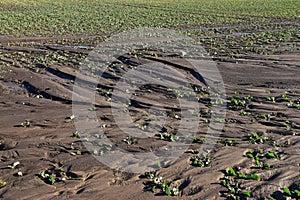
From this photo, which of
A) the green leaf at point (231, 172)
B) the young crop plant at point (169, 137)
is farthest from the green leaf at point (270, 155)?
the young crop plant at point (169, 137)

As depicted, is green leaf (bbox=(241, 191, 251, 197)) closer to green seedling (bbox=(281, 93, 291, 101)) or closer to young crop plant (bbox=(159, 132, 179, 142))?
young crop plant (bbox=(159, 132, 179, 142))

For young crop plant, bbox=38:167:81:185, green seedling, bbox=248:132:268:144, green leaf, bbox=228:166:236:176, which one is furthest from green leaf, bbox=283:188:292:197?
young crop plant, bbox=38:167:81:185

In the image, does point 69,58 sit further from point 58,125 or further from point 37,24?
point 37,24

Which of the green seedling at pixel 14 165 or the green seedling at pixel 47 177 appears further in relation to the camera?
the green seedling at pixel 14 165

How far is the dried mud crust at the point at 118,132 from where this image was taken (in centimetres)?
758

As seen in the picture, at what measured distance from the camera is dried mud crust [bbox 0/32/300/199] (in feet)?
24.9

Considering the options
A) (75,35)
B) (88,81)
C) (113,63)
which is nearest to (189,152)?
(88,81)

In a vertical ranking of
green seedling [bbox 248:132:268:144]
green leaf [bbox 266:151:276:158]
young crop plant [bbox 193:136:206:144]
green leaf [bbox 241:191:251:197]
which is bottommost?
green leaf [bbox 241:191:251:197]

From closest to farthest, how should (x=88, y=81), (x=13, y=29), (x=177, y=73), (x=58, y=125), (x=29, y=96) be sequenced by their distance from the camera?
(x=58, y=125) < (x=29, y=96) < (x=88, y=81) < (x=177, y=73) < (x=13, y=29)

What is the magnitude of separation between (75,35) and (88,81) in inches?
494

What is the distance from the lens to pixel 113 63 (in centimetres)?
1736

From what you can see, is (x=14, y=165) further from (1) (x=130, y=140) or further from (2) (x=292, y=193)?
(2) (x=292, y=193)

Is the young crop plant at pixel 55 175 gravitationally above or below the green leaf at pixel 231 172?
below

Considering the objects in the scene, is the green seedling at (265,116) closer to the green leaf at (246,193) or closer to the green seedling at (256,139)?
the green seedling at (256,139)
